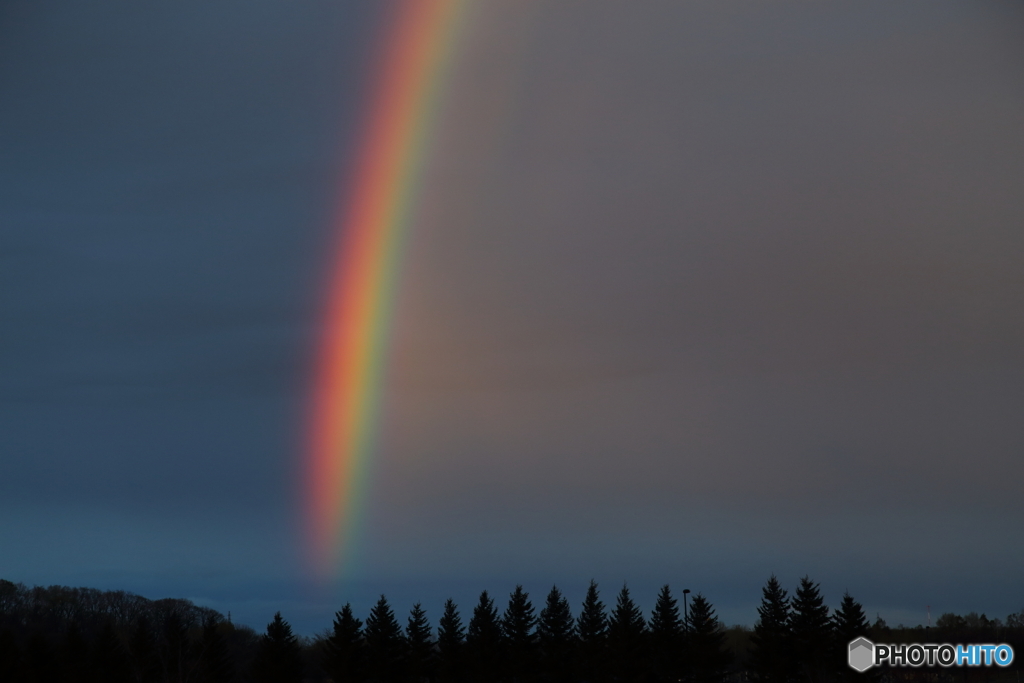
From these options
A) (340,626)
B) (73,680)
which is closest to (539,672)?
(340,626)

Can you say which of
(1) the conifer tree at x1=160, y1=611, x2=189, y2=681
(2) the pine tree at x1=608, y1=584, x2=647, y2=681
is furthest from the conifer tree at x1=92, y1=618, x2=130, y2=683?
(2) the pine tree at x1=608, y1=584, x2=647, y2=681

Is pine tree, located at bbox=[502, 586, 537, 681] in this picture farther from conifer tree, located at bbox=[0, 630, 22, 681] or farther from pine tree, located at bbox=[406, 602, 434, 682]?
conifer tree, located at bbox=[0, 630, 22, 681]

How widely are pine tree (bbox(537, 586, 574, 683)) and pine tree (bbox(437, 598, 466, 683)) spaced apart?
9220 mm

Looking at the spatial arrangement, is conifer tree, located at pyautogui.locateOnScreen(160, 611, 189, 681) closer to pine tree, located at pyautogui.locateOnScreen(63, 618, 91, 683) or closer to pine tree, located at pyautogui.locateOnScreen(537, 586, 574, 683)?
pine tree, located at pyautogui.locateOnScreen(63, 618, 91, 683)

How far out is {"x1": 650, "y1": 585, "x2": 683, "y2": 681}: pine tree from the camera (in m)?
95.6

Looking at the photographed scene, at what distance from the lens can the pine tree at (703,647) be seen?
9456 cm

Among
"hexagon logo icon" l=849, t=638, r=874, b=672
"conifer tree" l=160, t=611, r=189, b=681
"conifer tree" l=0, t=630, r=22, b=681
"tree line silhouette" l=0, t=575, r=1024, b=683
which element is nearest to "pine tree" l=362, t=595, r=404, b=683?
"tree line silhouette" l=0, t=575, r=1024, b=683

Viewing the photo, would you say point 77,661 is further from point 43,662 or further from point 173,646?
point 173,646

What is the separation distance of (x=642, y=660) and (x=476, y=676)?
20.1 m

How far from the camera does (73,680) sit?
350ft

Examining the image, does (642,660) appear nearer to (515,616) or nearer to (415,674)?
(515,616)

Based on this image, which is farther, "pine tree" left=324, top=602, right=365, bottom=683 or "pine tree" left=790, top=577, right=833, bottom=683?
"pine tree" left=324, top=602, right=365, bottom=683

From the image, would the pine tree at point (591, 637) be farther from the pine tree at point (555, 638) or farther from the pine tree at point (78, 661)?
the pine tree at point (78, 661)

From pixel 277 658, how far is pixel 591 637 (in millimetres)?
33486
